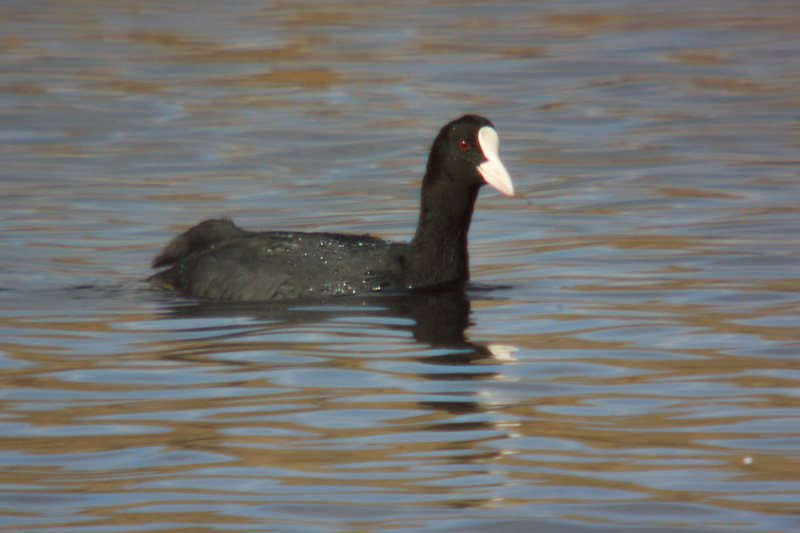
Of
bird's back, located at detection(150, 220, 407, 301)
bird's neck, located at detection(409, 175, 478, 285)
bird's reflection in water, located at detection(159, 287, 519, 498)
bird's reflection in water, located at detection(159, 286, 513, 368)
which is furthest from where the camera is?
bird's neck, located at detection(409, 175, 478, 285)

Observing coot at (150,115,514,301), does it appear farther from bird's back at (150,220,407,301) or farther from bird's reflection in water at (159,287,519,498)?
bird's reflection in water at (159,287,519,498)

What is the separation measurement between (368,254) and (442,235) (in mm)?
439

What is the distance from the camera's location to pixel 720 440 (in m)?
5.12

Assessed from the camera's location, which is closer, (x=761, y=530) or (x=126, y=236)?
(x=761, y=530)

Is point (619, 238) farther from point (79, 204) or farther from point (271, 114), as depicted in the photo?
point (271, 114)

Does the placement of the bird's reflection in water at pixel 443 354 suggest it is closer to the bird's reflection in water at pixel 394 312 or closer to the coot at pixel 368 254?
the bird's reflection in water at pixel 394 312

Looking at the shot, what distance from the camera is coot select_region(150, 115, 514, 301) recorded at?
305 inches

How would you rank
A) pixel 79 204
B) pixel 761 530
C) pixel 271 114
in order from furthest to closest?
pixel 271 114
pixel 79 204
pixel 761 530

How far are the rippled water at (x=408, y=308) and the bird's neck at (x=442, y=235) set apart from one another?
212 millimetres

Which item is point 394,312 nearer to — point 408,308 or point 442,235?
point 408,308

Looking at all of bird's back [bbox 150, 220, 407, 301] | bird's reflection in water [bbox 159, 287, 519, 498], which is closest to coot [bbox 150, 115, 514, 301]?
bird's back [bbox 150, 220, 407, 301]

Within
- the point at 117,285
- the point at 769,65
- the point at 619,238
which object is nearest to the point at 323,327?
the point at 117,285

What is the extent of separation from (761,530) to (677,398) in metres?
1.52

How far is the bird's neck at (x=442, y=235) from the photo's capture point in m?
8.02
